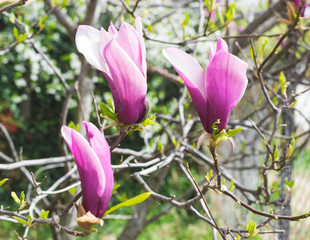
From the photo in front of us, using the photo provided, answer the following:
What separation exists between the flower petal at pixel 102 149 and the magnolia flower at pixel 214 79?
Result: 148mm

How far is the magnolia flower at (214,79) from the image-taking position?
0.52 metres

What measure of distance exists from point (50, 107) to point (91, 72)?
2.83 meters

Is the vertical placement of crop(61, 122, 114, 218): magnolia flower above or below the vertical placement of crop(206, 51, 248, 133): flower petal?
below

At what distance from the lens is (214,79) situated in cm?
53

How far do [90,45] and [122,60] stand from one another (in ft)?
0.27

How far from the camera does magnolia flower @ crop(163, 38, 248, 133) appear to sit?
517mm

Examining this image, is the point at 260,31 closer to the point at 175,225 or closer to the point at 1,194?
the point at 175,225

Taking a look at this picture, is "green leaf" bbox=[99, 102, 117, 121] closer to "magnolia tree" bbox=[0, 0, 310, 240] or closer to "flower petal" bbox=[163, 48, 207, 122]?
"magnolia tree" bbox=[0, 0, 310, 240]

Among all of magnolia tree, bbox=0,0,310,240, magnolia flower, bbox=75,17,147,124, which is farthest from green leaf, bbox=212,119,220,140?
magnolia flower, bbox=75,17,147,124

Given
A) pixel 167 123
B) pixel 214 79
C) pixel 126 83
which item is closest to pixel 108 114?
pixel 126 83

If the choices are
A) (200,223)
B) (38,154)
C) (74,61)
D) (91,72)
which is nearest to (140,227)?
(91,72)

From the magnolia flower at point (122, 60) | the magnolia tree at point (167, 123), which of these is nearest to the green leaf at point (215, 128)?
the magnolia tree at point (167, 123)

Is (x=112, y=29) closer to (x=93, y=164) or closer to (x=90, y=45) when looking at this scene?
(x=90, y=45)

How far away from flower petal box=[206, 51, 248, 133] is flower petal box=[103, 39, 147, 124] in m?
0.10
